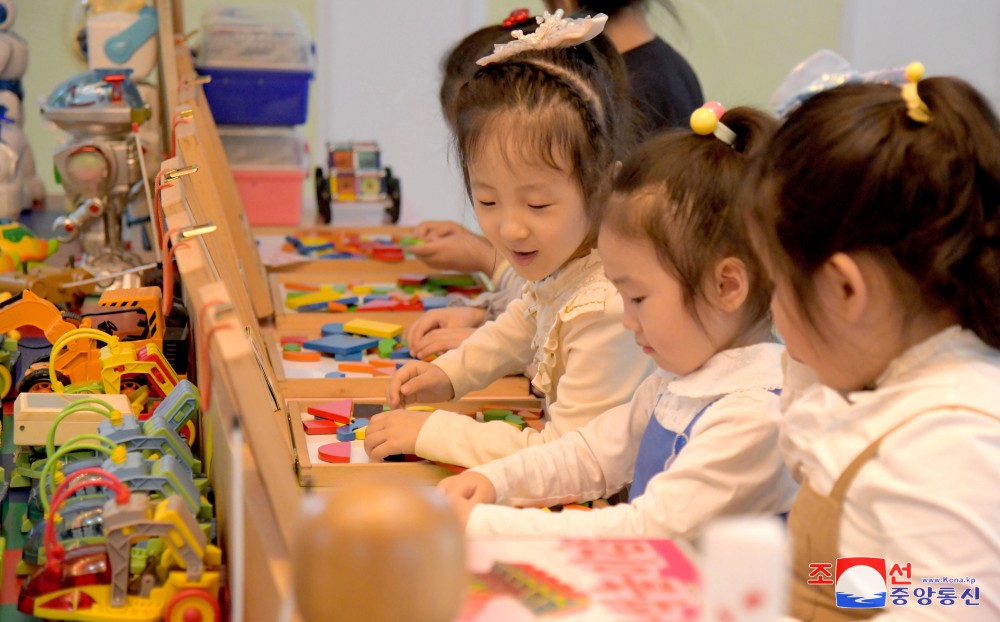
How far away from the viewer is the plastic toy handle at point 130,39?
2143 mm

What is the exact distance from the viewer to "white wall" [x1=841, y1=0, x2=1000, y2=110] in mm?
4535

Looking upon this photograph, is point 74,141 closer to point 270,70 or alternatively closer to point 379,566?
point 270,70

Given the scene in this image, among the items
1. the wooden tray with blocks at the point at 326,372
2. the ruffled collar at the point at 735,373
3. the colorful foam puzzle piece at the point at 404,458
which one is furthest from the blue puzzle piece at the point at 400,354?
the ruffled collar at the point at 735,373

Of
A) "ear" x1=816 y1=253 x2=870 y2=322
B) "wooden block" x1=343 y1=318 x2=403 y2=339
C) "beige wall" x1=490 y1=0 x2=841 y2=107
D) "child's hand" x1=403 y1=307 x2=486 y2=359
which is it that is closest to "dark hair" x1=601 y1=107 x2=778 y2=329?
"ear" x1=816 y1=253 x2=870 y2=322

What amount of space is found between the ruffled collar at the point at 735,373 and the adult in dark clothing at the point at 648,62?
0.85 metres

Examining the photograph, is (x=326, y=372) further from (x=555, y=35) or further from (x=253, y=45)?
(x=253, y=45)

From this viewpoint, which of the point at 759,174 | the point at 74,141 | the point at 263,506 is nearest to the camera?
the point at 263,506

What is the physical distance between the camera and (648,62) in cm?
192

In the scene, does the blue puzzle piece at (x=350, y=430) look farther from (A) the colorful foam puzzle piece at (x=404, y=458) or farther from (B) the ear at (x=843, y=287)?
(B) the ear at (x=843, y=287)

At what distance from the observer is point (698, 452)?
99 cm

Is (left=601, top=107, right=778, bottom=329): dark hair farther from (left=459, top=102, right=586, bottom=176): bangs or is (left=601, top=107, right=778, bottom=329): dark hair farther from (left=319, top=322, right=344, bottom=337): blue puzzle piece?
(left=319, top=322, right=344, bottom=337): blue puzzle piece

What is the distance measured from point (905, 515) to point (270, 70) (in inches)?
75.1

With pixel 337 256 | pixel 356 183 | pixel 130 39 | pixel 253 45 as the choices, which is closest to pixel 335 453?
pixel 337 256

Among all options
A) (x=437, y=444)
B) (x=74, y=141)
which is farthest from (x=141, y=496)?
(x=74, y=141)
